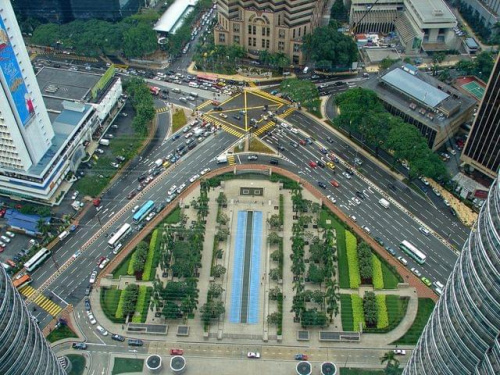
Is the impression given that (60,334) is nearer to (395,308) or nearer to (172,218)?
(172,218)

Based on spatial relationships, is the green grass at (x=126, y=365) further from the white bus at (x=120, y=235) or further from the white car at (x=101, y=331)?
the white bus at (x=120, y=235)

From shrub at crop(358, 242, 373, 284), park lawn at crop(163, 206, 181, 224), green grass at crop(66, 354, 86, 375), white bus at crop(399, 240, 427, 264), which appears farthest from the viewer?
park lawn at crop(163, 206, 181, 224)

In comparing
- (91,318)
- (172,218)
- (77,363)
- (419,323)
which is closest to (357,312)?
(419,323)

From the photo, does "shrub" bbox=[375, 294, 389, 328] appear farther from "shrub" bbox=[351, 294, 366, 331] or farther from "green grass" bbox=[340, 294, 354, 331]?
"green grass" bbox=[340, 294, 354, 331]

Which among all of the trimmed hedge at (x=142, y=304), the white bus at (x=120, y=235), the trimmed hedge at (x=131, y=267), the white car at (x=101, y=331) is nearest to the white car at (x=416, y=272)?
the trimmed hedge at (x=142, y=304)

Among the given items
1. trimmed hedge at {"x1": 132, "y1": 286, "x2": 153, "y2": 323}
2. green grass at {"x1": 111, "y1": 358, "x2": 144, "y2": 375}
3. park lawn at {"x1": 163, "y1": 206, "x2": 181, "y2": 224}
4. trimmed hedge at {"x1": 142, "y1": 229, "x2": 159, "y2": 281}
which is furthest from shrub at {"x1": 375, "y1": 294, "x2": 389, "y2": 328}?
park lawn at {"x1": 163, "y1": 206, "x2": 181, "y2": 224}

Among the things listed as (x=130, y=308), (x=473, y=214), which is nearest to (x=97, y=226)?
(x=130, y=308)

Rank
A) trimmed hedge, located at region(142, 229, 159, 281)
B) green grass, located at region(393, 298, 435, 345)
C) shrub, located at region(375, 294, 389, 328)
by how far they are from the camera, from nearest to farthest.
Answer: green grass, located at region(393, 298, 435, 345), shrub, located at region(375, 294, 389, 328), trimmed hedge, located at region(142, 229, 159, 281)
